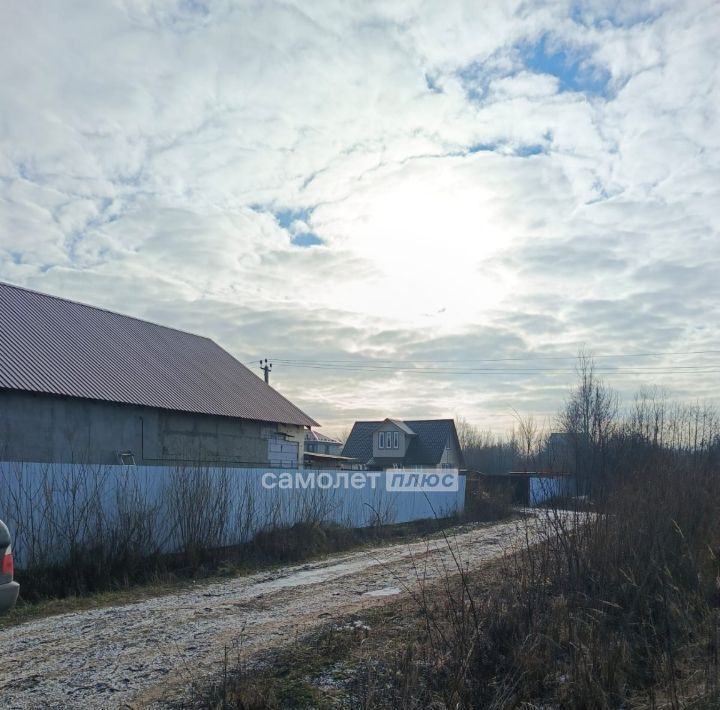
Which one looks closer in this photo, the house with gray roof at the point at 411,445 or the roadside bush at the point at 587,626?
the roadside bush at the point at 587,626

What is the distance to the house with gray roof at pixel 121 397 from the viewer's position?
18156 mm

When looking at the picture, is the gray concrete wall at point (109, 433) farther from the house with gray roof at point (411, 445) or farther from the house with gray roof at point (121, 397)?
the house with gray roof at point (411, 445)

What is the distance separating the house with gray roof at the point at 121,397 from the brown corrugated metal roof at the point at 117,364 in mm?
48

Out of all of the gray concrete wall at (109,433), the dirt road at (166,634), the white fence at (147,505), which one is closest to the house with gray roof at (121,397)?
the gray concrete wall at (109,433)

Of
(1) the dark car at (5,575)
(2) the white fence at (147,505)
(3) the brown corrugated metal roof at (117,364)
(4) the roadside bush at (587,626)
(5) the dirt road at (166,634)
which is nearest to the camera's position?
(4) the roadside bush at (587,626)

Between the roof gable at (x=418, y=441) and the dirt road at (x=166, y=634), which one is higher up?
the roof gable at (x=418, y=441)

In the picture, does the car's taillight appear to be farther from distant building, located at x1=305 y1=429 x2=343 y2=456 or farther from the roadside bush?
distant building, located at x1=305 y1=429 x2=343 y2=456

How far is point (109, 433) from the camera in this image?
20.0m

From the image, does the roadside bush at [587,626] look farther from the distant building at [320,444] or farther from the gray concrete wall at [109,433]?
the distant building at [320,444]

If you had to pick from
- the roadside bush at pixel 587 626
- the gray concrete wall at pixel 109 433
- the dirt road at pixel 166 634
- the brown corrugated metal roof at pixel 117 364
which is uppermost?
the brown corrugated metal roof at pixel 117 364

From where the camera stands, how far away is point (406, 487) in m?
22.2

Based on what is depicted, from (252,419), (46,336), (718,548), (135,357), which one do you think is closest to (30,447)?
(46,336)

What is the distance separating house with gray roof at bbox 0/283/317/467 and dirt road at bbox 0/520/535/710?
4768mm

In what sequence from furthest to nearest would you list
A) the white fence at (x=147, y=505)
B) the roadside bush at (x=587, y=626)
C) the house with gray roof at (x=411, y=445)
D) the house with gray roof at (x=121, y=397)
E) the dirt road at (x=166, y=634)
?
the house with gray roof at (x=411, y=445), the house with gray roof at (x=121, y=397), the white fence at (x=147, y=505), the dirt road at (x=166, y=634), the roadside bush at (x=587, y=626)
